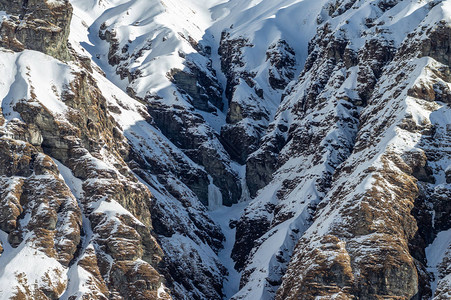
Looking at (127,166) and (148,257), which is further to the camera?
(127,166)

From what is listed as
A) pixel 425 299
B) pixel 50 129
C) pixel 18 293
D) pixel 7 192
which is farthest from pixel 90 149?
pixel 425 299

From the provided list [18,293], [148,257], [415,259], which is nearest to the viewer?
[18,293]

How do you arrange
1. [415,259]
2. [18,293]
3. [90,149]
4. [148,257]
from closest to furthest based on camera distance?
1. [18,293]
2. [415,259]
3. [148,257]
4. [90,149]

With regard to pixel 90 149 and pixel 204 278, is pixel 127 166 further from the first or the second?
pixel 204 278

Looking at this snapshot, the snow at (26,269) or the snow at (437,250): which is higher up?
the snow at (26,269)

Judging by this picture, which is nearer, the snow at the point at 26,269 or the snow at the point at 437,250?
the snow at the point at 26,269

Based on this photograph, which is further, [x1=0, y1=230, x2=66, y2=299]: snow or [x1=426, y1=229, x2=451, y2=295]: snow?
[x1=426, y1=229, x2=451, y2=295]: snow

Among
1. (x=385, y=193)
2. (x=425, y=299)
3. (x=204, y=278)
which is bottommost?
(x=204, y=278)

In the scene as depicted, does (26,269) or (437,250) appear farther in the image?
(437,250)

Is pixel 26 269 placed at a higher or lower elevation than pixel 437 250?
higher

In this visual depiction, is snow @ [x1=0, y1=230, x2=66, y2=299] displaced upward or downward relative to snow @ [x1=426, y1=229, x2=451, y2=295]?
upward

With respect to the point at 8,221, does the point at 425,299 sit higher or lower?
lower
